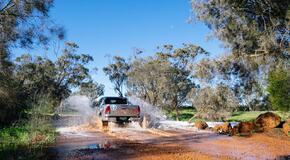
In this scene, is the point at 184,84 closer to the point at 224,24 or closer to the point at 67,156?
the point at 224,24

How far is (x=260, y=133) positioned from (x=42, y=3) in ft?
36.7

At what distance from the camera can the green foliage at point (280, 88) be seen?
83.5 feet

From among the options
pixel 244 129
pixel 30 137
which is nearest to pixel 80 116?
pixel 244 129

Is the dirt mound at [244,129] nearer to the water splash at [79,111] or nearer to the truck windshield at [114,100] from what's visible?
the truck windshield at [114,100]

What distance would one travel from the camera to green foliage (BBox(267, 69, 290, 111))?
25.4 meters

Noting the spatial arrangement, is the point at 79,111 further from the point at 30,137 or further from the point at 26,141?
the point at 26,141

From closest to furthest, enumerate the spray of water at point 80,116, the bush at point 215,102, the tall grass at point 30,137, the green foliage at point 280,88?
the tall grass at point 30,137 < the spray of water at point 80,116 < the green foliage at point 280,88 < the bush at point 215,102

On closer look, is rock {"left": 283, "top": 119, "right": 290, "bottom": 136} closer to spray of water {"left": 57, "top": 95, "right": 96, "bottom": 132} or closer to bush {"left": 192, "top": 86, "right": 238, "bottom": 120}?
spray of water {"left": 57, "top": 95, "right": 96, "bottom": 132}

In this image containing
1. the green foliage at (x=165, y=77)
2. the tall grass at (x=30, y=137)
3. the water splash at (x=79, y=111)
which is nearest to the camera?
the tall grass at (x=30, y=137)

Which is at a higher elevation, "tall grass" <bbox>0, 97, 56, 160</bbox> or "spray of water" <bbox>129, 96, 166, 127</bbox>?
"spray of water" <bbox>129, 96, 166, 127</bbox>

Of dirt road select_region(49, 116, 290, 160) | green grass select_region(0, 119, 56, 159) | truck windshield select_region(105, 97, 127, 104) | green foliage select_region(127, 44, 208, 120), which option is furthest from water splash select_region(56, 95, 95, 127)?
green foliage select_region(127, 44, 208, 120)

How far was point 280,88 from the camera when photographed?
28.2 m

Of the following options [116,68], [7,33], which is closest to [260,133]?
[7,33]

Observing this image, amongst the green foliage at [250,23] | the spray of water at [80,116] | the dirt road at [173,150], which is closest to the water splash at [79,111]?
the spray of water at [80,116]
